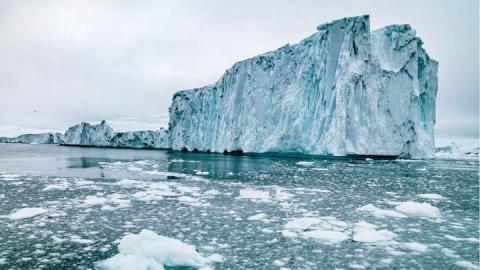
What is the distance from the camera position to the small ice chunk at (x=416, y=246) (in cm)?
501

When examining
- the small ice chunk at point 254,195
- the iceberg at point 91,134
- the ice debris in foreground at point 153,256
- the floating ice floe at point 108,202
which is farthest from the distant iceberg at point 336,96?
the iceberg at point 91,134

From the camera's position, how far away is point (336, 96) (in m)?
30.3

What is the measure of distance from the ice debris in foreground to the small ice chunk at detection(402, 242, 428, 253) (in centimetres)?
272

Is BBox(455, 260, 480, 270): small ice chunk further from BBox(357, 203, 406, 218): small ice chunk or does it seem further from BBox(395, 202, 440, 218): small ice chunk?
BBox(395, 202, 440, 218): small ice chunk

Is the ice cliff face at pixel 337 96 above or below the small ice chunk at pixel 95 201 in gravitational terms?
above

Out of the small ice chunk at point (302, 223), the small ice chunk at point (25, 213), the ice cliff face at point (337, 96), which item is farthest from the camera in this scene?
the ice cliff face at point (337, 96)

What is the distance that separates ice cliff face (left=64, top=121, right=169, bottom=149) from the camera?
224 feet

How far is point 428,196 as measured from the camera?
1018 centimetres

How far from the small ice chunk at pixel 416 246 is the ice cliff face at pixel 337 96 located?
79.8ft

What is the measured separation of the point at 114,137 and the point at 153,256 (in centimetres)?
7243

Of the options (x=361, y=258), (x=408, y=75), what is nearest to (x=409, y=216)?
(x=361, y=258)

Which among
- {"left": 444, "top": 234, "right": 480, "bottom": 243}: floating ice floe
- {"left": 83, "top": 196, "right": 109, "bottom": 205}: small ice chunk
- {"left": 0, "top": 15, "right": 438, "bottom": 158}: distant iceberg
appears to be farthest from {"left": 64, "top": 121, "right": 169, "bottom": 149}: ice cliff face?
{"left": 444, "top": 234, "right": 480, "bottom": 243}: floating ice floe

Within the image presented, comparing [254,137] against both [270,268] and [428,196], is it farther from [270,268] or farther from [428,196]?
[270,268]

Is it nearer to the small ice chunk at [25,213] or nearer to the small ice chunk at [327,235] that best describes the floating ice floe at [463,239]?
the small ice chunk at [327,235]
